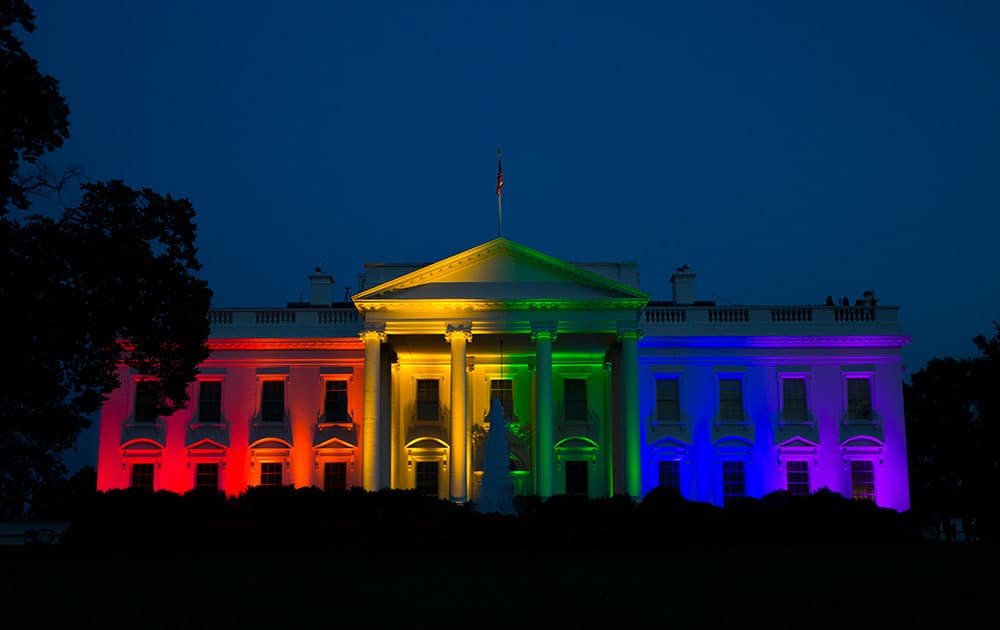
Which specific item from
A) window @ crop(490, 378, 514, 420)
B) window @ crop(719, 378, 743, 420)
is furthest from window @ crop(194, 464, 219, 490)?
window @ crop(719, 378, 743, 420)

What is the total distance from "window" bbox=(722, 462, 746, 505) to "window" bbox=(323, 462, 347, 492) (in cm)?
1447

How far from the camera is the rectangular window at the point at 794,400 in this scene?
38.4 m

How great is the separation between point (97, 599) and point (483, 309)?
20557 millimetres

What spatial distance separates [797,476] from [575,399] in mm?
8949

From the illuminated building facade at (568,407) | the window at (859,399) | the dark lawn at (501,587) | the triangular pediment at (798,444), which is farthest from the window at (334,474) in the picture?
the window at (859,399)

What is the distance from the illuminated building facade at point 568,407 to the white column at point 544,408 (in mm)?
2347

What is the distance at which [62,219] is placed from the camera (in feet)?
73.3

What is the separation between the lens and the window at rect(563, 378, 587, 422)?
3825cm

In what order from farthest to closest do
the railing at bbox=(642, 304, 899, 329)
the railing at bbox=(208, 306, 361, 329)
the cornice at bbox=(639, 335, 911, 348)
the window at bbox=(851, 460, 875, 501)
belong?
the railing at bbox=(642, 304, 899, 329), the railing at bbox=(208, 306, 361, 329), the cornice at bbox=(639, 335, 911, 348), the window at bbox=(851, 460, 875, 501)

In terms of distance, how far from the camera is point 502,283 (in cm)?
3450

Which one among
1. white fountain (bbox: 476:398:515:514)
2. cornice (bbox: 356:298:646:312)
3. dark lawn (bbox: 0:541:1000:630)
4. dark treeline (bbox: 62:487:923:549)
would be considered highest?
cornice (bbox: 356:298:646:312)

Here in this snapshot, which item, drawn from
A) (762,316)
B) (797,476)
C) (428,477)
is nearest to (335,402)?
(428,477)

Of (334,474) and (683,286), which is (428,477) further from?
(683,286)

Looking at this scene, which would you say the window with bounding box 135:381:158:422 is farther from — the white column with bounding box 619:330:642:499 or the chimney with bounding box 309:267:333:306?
the white column with bounding box 619:330:642:499
